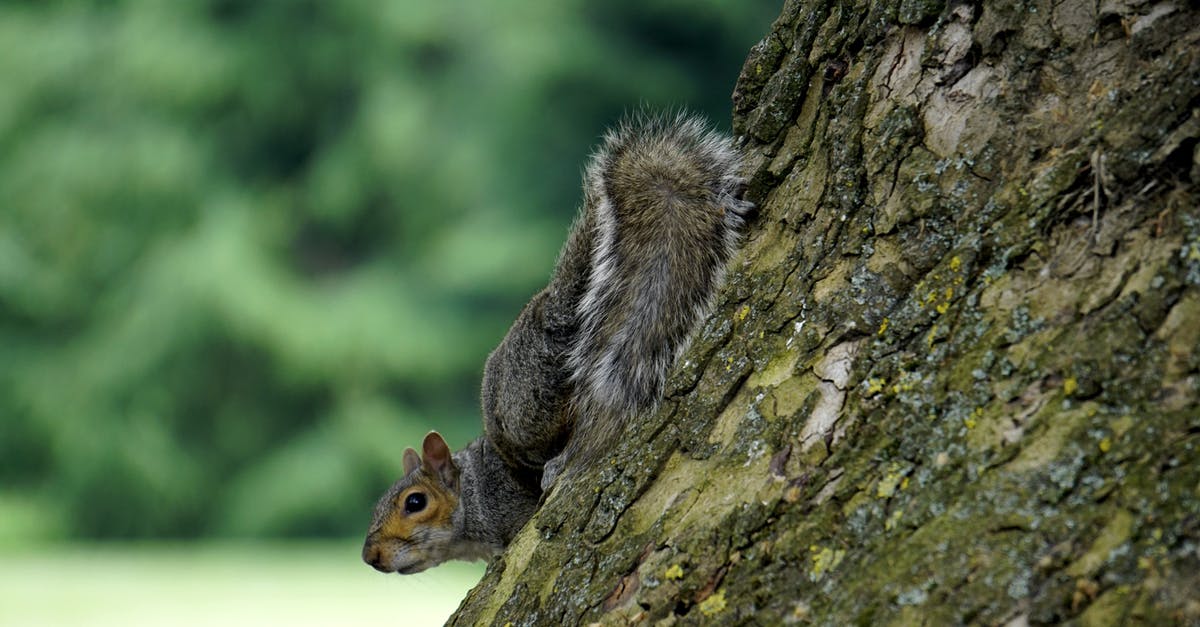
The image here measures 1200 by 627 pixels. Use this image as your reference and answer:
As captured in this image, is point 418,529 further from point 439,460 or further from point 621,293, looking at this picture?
point 621,293

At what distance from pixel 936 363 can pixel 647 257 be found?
1.43 ft

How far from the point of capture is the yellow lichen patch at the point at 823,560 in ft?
3.17

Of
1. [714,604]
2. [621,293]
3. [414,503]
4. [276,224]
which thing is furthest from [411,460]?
[276,224]

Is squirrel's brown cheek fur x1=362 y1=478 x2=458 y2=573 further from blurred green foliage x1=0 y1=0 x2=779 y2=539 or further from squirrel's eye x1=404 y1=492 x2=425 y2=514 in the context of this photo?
blurred green foliage x1=0 y1=0 x2=779 y2=539

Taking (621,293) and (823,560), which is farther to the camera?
(621,293)

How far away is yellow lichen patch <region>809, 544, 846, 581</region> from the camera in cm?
97

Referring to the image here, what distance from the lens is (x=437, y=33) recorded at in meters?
8.69

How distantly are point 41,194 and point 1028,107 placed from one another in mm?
8909

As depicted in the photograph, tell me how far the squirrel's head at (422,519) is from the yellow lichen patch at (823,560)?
1415 millimetres

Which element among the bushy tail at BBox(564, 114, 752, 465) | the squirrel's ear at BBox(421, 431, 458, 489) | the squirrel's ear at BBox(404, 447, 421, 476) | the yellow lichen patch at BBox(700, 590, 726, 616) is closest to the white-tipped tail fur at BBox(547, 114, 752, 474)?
the bushy tail at BBox(564, 114, 752, 465)

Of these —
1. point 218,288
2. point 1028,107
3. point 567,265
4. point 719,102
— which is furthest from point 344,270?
point 1028,107

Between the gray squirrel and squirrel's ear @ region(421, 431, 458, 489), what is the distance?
17.1 inches

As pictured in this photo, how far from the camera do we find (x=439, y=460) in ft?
7.67

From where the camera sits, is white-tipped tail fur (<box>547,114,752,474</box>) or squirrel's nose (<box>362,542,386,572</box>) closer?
white-tipped tail fur (<box>547,114,752,474</box>)
